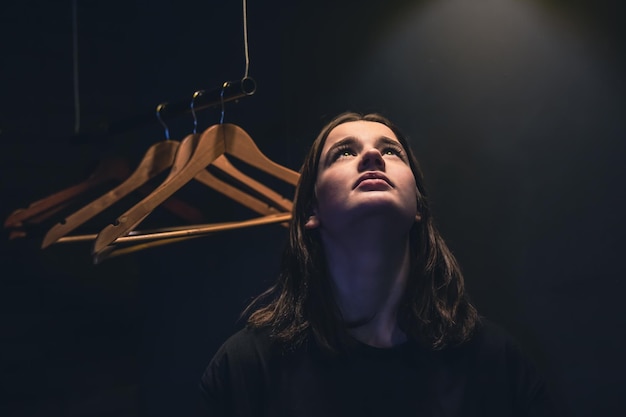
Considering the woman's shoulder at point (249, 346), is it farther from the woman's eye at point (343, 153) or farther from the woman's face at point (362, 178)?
the woman's eye at point (343, 153)

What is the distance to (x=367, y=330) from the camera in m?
1.14

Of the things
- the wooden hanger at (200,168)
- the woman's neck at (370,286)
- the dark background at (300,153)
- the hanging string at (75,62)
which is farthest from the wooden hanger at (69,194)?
the woman's neck at (370,286)

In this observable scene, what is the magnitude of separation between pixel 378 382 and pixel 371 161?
1.42ft

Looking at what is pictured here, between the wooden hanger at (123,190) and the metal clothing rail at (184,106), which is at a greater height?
the metal clothing rail at (184,106)

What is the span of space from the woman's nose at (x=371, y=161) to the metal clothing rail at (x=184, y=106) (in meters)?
0.29

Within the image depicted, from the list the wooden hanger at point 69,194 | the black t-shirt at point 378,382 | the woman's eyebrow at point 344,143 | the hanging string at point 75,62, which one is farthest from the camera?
the hanging string at point 75,62

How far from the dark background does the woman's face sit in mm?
296

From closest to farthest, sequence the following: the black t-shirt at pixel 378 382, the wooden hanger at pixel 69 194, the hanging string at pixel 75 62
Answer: the black t-shirt at pixel 378 382 → the wooden hanger at pixel 69 194 → the hanging string at pixel 75 62

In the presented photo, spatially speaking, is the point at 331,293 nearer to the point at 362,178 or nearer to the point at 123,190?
the point at 362,178

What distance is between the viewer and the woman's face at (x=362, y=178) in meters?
1.08

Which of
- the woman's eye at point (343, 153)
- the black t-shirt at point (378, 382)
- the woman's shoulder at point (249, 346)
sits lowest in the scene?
the black t-shirt at point (378, 382)

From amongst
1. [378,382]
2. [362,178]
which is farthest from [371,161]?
[378,382]

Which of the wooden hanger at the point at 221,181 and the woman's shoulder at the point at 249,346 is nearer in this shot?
the woman's shoulder at the point at 249,346

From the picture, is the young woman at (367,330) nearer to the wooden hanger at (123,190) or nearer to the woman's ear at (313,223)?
the woman's ear at (313,223)
